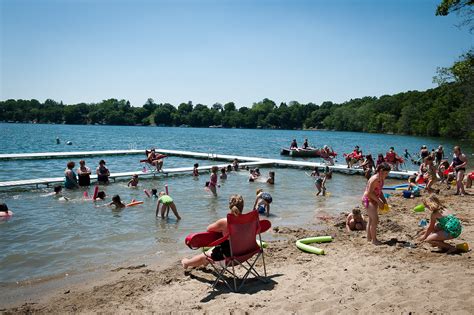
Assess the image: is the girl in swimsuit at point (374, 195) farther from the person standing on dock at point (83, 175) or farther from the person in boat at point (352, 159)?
the person in boat at point (352, 159)

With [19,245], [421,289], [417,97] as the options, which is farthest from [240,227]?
[417,97]

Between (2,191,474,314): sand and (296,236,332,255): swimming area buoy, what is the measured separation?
0.16 meters

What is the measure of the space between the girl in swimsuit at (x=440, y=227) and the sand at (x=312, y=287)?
0.63 ft

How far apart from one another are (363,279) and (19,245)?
723 cm

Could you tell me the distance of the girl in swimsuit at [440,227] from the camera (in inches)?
268

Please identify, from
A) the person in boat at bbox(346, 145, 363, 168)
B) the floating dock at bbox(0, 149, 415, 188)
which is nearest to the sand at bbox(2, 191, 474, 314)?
the floating dock at bbox(0, 149, 415, 188)

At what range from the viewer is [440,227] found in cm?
694

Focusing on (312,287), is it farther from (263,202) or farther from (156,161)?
(156,161)

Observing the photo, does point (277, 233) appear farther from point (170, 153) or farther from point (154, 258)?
point (170, 153)

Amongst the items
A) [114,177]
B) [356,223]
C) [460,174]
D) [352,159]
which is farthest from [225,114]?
[356,223]

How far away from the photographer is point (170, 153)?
34.0 metres

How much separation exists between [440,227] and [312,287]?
2.99 m

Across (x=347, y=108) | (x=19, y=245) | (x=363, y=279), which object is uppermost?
(x=347, y=108)

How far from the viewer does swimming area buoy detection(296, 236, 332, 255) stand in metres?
7.36
